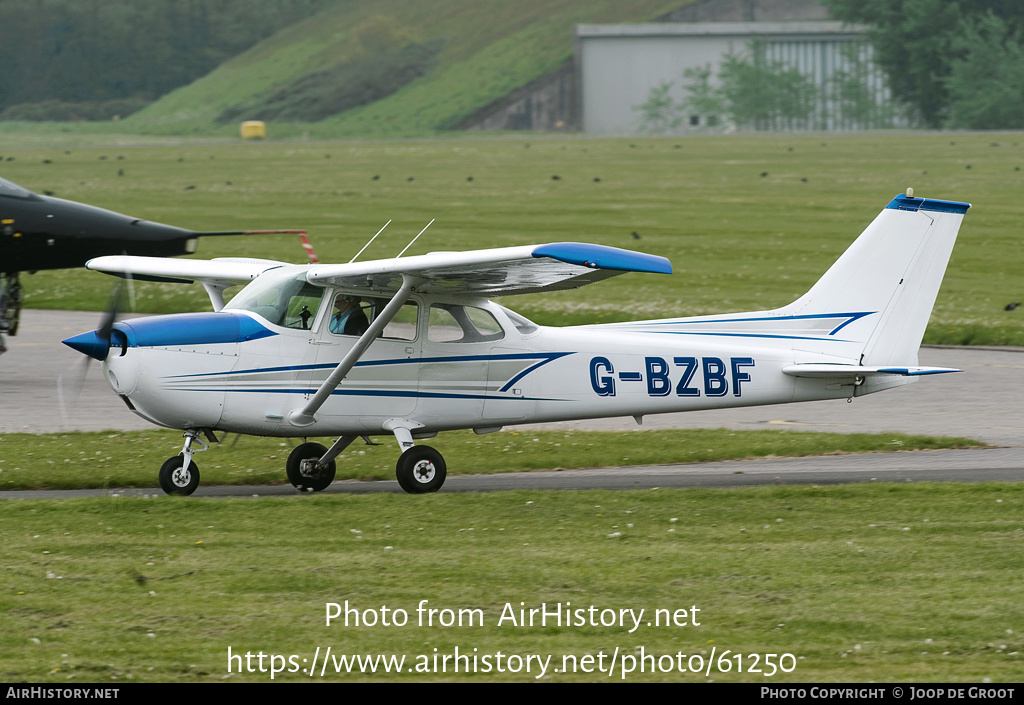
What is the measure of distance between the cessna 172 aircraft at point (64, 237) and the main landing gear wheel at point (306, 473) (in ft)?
20.9

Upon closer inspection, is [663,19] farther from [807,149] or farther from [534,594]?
[534,594]

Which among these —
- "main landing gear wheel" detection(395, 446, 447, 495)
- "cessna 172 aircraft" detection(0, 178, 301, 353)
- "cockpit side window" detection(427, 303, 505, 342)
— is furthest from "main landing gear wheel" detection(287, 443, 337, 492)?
"cessna 172 aircraft" detection(0, 178, 301, 353)

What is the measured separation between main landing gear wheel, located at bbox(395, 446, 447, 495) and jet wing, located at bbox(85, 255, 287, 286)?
2.51 m

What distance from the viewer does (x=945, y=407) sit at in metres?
17.8

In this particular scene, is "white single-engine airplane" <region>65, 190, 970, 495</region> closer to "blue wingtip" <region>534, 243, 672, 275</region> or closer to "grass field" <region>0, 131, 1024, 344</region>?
"blue wingtip" <region>534, 243, 672, 275</region>

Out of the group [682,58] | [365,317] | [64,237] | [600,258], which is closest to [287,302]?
[365,317]

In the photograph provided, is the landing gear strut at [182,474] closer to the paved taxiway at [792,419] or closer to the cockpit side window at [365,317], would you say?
the paved taxiway at [792,419]

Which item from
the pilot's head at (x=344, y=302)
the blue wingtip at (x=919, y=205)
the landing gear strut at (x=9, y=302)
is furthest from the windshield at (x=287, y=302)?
the landing gear strut at (x=9, y=302)

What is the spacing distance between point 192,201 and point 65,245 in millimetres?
29411

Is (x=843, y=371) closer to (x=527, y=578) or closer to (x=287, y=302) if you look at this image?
(x=527, y=578)

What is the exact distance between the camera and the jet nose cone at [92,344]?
11172mm

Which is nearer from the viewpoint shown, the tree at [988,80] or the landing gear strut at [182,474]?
the landing gear strut at [182,474]

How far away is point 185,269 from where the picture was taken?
13.5 meters

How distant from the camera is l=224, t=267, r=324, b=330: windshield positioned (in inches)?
475
